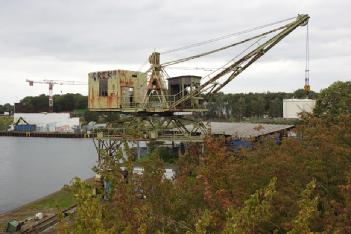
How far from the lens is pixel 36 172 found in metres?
57.6

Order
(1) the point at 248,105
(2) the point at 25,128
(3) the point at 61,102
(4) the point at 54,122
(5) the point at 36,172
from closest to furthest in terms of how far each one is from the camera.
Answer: (5) the point at 36,172, (1) the point at 248,105, (2) the point at 25,128, (4) the point at 54,122, (3) the point at 61,102

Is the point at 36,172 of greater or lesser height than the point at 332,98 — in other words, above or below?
below

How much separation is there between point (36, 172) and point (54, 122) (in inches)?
3402

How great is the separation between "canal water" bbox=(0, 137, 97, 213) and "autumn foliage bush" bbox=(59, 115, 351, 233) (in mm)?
26468

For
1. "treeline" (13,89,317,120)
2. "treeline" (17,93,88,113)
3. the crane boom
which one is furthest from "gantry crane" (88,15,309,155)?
"treeline" (17,93,88,113)

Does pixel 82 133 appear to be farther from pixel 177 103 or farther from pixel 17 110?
pixel 177 103

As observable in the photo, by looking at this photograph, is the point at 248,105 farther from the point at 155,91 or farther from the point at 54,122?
the point at 155,91

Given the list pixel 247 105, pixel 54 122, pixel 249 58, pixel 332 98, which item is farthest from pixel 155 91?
pixel 54 122

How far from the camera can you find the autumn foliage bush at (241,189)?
10797 mm

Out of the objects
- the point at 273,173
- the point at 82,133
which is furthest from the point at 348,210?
the point at 82,133

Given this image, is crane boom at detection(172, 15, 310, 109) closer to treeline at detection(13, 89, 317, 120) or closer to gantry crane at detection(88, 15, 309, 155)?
gantry crane at detection(88, 15, 309, 155)

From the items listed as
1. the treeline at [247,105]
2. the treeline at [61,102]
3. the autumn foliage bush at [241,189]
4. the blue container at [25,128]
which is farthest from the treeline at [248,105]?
the autumn foliage bush at [241,189]

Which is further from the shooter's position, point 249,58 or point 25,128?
point 25,128

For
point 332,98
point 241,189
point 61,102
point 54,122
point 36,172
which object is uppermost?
point 61,102
